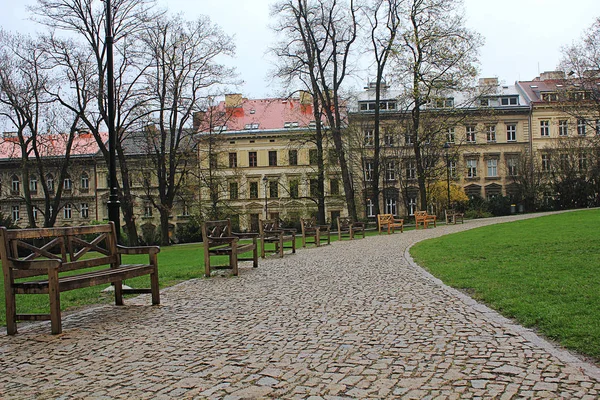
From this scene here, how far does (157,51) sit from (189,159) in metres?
7.82

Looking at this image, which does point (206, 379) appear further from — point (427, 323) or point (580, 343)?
point (580, 343)

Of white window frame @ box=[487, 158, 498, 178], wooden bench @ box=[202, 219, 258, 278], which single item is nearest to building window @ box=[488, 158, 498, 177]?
white window frame @ box=[487, 158, 498, 178]

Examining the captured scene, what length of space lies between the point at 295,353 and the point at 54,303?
267cm

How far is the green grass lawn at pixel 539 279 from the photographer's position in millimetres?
5008

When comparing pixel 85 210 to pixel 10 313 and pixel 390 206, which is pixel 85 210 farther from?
pixel 10 313

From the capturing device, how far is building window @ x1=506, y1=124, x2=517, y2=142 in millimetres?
59438

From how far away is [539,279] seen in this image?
7738 mm

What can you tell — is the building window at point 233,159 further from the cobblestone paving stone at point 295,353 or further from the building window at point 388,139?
the cobblestone paving stone at point 295,353

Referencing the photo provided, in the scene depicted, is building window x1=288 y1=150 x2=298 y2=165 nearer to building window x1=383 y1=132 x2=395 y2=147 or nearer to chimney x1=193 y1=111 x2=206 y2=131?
building window x1=383 y1=132 x2=395 y2=147

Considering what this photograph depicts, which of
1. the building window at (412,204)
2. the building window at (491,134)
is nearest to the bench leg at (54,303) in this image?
the building window at (412,204)

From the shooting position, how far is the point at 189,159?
3625 centimetres

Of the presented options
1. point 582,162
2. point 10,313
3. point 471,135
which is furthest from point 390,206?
point 10,313

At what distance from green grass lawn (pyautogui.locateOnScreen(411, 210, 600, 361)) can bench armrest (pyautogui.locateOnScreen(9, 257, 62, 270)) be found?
185 inches

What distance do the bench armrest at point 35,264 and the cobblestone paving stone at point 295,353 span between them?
27.6 inches
